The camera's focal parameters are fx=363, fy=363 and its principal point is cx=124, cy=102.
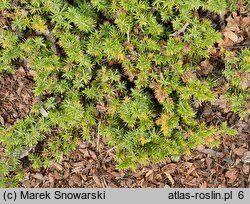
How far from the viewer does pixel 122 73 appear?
4195mm

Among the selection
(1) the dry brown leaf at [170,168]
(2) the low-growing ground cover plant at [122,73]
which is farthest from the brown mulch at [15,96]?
(1) the dry brown leaf at [170,168]

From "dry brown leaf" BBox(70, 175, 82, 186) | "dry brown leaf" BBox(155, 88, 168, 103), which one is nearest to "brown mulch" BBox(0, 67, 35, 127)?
"dry brown leaf" BBox(70, 175, 82, 186)

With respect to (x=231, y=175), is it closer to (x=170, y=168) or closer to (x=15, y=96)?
(x=170, y=168)

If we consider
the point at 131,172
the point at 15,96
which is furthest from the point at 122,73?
the point at 15,96

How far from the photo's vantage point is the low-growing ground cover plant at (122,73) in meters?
3.88

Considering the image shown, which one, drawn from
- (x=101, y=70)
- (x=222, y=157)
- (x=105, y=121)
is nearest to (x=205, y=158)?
(x=222, y=157)

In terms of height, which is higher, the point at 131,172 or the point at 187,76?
the point at 187,76

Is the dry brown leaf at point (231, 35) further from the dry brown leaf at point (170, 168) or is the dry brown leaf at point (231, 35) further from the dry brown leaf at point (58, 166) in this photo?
the dry brown leaf at point (58, 166)

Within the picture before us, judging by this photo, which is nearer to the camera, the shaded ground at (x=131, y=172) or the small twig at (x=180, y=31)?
the small twig at (x=180, y=31)

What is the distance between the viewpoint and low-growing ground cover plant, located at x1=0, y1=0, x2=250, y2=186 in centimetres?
388

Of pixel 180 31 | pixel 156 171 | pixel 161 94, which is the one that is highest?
pixel 180 31

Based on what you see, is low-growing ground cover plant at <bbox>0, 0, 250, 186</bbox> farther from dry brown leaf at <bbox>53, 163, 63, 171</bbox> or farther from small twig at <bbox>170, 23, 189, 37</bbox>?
dry brown leaf at <bbox>53, 163, 63, 171</bbox>

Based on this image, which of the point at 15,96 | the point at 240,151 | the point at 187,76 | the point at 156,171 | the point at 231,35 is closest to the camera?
the point at 187,76

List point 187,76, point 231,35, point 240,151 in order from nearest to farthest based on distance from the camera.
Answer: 1. point 187,76
2. point 231,35
3. point 240,151
